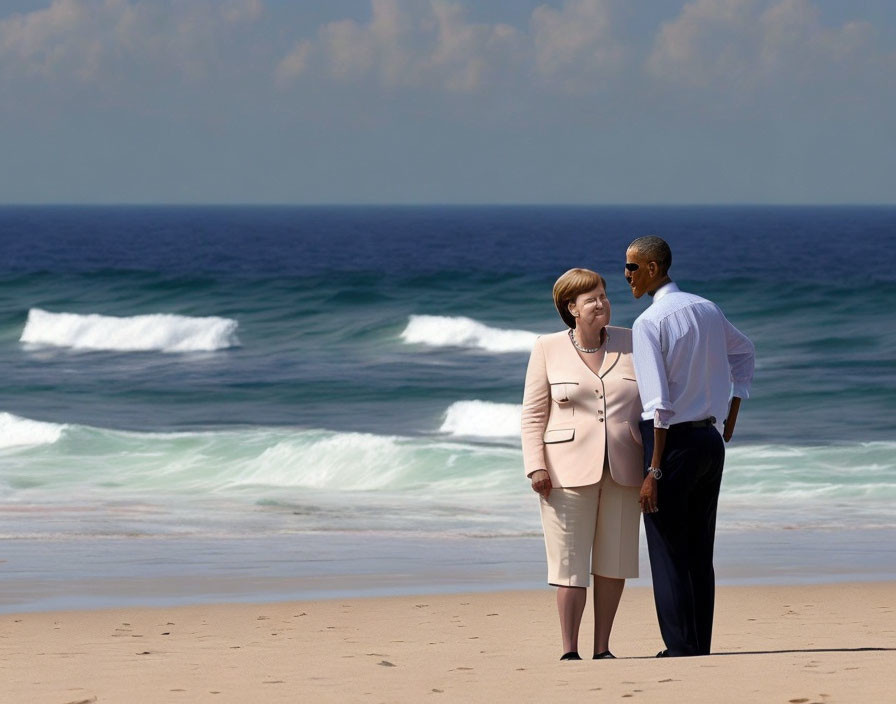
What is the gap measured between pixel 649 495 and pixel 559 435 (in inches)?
14.6

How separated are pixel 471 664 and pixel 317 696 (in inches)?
33.9

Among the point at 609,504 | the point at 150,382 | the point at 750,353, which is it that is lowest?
the point at 609,504

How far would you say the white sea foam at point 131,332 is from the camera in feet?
103

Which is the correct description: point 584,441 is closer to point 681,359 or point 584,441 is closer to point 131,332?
point 681,359

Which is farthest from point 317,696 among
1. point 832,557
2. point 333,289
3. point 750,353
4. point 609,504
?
point 333,289

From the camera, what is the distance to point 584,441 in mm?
5125

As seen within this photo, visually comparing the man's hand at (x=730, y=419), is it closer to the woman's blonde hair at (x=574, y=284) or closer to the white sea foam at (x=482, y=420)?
the woman's blonde hair at (x=574, y=284)

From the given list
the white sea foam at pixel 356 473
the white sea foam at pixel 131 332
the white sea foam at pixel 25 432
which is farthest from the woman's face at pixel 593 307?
the white sea foam at pixel 131 332

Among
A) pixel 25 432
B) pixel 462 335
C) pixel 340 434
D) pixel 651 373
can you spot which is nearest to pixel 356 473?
pixel 340 434

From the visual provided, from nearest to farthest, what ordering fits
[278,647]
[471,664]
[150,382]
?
[471,664] → [278,647] → [150,382]

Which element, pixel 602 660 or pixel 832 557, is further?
pixel 832 557

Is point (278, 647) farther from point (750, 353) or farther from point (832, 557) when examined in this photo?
point (832, 557)

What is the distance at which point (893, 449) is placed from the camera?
54.3 feet

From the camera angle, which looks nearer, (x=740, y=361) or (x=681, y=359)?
(x=681, y=359)
